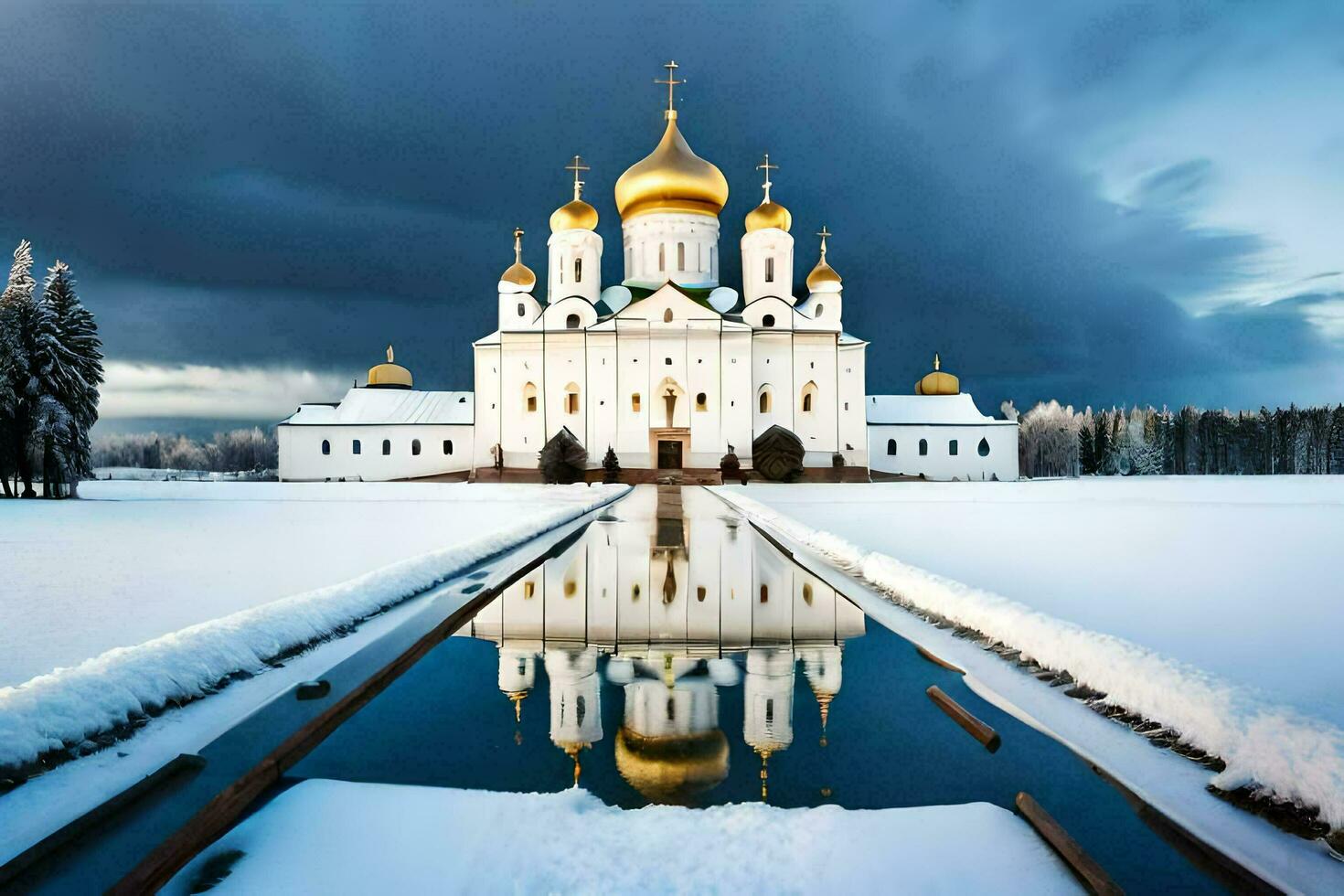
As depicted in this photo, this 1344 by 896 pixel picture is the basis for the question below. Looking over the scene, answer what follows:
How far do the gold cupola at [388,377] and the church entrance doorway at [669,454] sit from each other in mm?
26015

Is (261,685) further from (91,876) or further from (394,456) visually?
(394,456)

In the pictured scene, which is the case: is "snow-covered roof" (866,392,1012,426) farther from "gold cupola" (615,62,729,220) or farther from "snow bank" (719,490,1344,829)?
"snow bank" (719,490,1344,829)

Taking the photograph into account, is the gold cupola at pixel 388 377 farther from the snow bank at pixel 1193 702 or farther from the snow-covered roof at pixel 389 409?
the snow bank at pixel 1193 702

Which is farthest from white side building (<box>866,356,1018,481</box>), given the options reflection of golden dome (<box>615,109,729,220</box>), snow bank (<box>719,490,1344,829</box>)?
snow bank (<box>719,490,1344,829</box>)

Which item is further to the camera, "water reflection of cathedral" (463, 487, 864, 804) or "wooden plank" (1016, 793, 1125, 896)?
"water reflection of cathedral" (463, 487, 864, 804)

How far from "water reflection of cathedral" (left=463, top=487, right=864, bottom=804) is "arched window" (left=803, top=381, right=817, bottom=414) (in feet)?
115

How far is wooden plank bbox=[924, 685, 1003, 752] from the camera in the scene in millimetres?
3715

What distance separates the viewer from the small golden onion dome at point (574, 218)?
154ft

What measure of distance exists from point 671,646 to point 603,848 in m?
3.15

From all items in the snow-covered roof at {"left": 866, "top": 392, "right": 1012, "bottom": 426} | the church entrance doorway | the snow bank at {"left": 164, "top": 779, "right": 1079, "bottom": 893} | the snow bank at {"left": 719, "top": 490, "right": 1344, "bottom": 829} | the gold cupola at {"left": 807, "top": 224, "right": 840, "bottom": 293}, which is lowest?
the snow bank at {"left": 164, "top": 779, "right": 1079, "bottom": 893}

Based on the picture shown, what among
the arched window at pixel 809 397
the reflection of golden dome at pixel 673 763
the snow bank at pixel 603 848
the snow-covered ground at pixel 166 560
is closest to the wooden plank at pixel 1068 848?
the snow bank at pixel 603 848

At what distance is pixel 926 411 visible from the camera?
54.9 meters

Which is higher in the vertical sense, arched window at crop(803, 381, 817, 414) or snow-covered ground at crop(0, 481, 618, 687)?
arched window at crop(803, 381, 817, 414)

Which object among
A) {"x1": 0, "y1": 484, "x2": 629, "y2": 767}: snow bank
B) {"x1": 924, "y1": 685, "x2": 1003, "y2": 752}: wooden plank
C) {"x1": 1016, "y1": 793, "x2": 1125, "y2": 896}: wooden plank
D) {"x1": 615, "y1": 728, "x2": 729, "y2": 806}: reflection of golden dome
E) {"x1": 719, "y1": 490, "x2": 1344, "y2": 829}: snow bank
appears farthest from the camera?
{"x1": 924, "y1": 685, "x2": 1003, "y2": 752}: wooden plank
